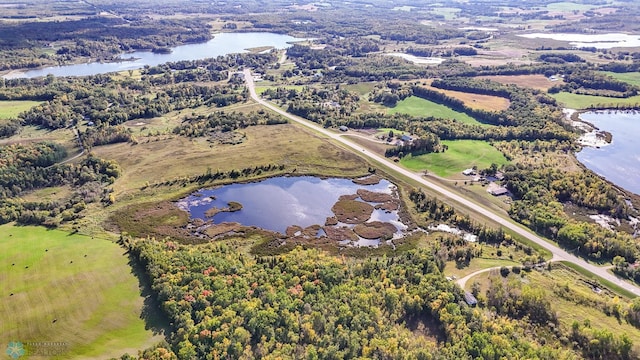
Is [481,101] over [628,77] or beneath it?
beneath

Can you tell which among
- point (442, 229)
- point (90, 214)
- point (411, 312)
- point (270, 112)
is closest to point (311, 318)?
point (411, 312)

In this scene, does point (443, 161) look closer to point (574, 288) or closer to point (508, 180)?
point (508, 180)

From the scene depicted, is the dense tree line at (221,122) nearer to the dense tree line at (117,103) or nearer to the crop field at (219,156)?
the crop field at (219,156)

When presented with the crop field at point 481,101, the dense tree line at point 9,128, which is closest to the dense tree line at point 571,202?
the crop field at point 481,101

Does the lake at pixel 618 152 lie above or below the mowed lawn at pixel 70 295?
above

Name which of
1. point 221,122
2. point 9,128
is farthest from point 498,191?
point 9,128

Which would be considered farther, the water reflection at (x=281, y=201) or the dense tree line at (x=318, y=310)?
the water reflection at (x=281, y=201)

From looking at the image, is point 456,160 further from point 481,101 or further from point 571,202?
point 481,101
